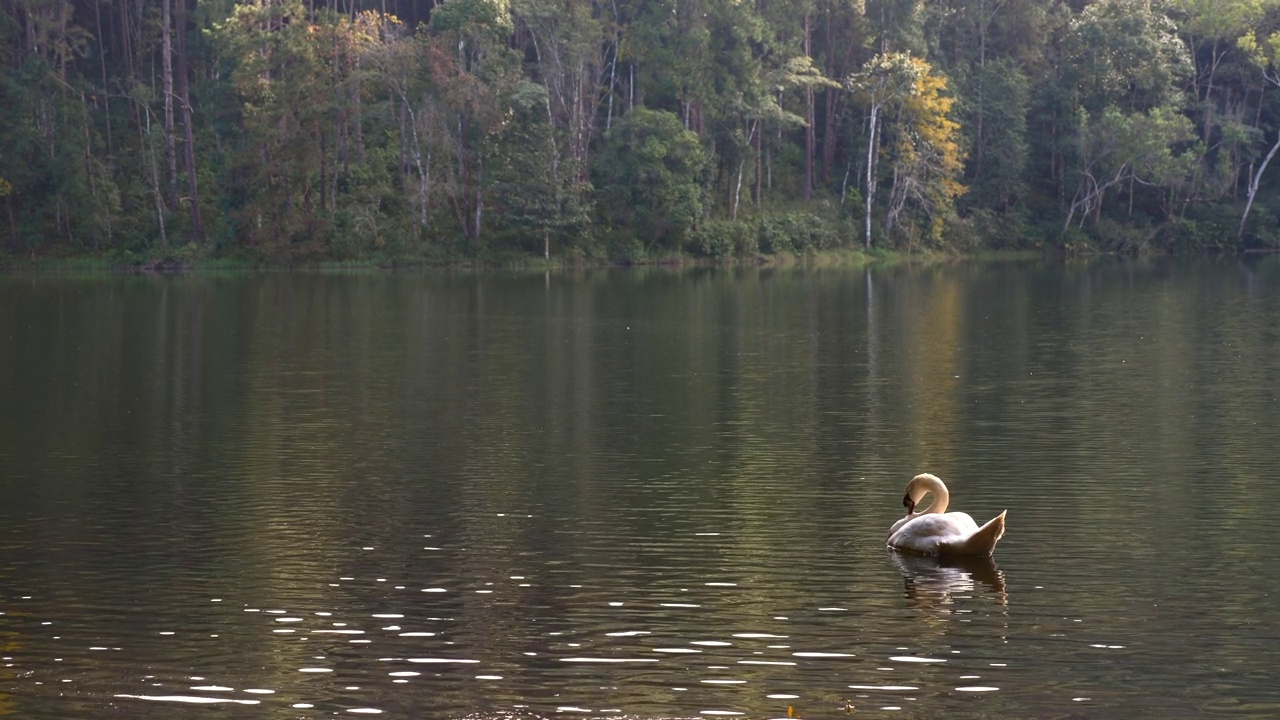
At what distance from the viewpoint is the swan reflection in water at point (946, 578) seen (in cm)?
1139

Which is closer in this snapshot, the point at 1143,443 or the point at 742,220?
the point at 1143,443

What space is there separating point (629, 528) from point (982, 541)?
10.2 ft

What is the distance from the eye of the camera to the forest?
6200cm

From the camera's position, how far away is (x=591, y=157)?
67562 mm

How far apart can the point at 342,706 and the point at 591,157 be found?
59.6 meters

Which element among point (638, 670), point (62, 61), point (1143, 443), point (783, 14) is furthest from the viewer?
point (783, 14)

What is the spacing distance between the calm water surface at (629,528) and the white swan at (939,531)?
221mm

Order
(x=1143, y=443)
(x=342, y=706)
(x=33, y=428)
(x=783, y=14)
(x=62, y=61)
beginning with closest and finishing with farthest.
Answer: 1. (x=342, y=706)
2. (x=1143, y=443)
3. (x=33, y=428)
4. (x=62, y=61)
5. (x=783, y=14)

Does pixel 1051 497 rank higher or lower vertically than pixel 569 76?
lower

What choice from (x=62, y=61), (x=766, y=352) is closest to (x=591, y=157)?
(x=62, y=61)

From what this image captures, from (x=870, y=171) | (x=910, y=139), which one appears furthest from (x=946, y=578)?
(x=910, y=139)

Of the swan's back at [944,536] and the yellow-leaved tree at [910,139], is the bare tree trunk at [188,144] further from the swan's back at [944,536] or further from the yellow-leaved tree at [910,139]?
the swan's back at [944,536]

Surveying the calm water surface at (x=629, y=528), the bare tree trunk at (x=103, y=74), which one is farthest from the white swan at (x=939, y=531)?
the bare tree trunk at (x=103, y=74)

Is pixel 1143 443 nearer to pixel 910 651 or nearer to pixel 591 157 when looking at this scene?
pixel 910 651
